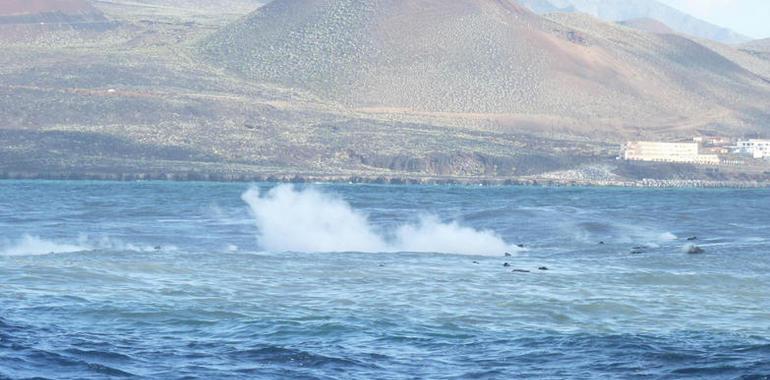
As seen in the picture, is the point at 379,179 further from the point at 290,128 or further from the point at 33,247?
the point at 33,247

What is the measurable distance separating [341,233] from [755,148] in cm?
13278

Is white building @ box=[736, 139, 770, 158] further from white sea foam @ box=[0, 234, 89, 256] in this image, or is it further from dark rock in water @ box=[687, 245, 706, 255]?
white sea foam @ box=[0, 234, 89, 256]

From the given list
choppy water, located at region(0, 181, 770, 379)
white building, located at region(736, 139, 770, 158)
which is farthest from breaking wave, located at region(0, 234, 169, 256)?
white building, located at region(736, 139, 770, 158)

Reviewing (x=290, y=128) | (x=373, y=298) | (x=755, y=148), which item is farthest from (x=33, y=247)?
(x=755, y=148)

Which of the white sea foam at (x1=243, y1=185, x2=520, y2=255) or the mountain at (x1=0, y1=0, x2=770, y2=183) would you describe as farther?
the mountain at (x1=0, y1=0, x2=770, y2=183)

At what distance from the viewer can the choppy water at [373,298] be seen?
78.3ft

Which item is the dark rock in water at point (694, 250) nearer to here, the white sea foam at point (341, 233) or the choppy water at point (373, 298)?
the choppy water at point (373, 298)

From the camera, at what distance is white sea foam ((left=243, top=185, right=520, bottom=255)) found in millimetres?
53906

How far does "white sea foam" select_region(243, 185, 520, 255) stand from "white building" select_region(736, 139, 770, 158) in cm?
11747

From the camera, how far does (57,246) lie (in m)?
51.3

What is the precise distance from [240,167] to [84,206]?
64369mm

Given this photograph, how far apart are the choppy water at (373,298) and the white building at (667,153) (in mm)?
99570

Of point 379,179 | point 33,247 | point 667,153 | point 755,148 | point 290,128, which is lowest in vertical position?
point 379,179

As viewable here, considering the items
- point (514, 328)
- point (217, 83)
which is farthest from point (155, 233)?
point (217, 83)
